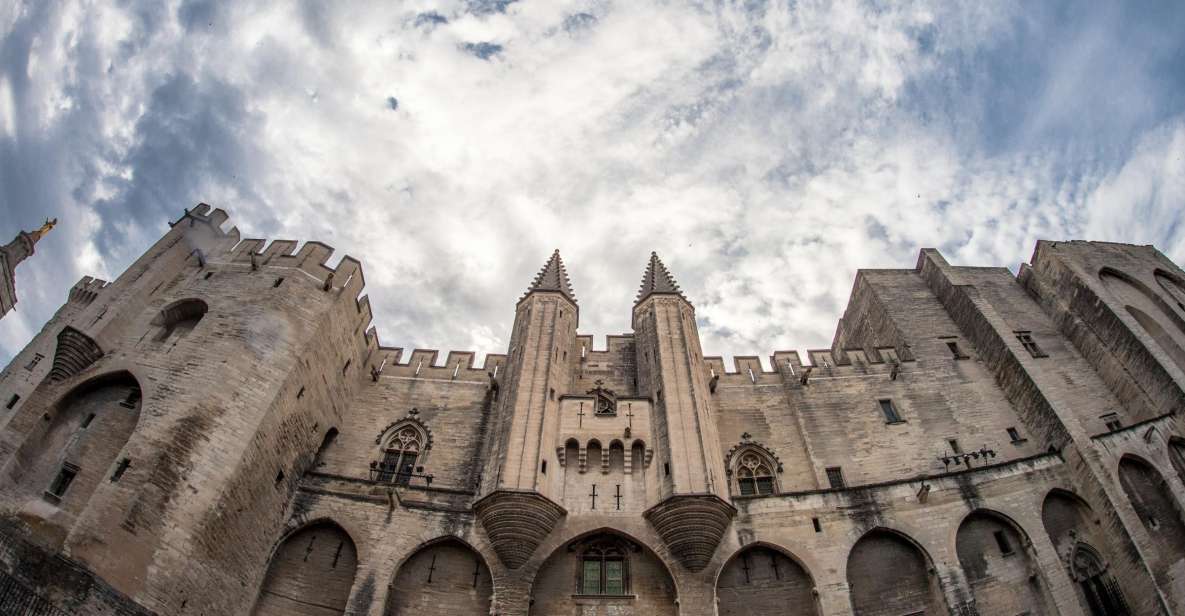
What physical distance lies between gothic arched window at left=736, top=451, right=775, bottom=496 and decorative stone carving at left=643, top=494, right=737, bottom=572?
3571 mm

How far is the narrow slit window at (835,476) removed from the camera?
19.9m

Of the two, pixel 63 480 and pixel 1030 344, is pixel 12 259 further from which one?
pixel 1030 344

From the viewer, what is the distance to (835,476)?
20141mm

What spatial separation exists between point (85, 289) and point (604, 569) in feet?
85.7

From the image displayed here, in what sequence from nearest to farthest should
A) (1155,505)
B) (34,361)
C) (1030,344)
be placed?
(1155,505)
(34,361)
(1030,344)

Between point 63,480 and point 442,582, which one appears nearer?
point 63,480

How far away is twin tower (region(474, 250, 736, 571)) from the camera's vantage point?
1614cm

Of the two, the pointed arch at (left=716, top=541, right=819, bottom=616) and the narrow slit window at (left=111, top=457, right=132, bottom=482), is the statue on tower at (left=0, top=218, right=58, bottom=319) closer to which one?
the narrow slit window at (left=111, top=457, right=132, bottom=482)

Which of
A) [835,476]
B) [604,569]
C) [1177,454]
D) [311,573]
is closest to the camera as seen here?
[311,573]

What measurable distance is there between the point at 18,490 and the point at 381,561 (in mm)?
7983

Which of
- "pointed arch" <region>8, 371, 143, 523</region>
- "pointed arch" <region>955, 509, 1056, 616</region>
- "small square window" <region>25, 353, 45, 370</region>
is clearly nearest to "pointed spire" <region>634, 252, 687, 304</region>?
"pointed arch" <region>955, 509, 1056, 616</region>

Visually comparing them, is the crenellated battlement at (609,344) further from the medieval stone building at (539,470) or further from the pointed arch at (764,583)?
the pointed arch at (764,583)

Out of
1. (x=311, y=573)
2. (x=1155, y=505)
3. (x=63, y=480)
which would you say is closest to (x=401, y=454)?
(x=311, y=573)

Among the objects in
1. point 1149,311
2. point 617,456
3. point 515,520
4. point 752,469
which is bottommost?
point 515,520
